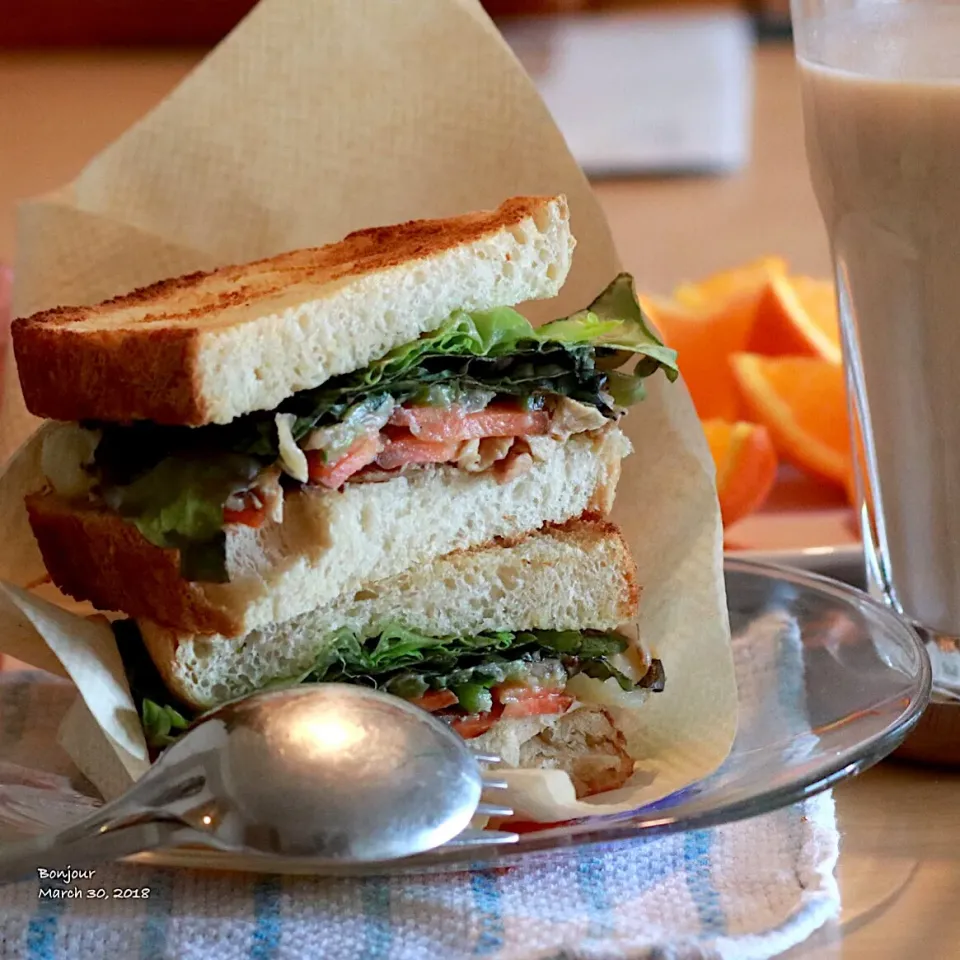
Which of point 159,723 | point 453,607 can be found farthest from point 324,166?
point 159,723

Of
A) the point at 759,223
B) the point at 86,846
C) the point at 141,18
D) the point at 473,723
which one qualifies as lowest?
the point at 759,223

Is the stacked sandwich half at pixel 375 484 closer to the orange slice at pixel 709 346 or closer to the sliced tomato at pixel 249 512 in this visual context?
the sliced tomato at pixel 249 512

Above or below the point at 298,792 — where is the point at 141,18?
below

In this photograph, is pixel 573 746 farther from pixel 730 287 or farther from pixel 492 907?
pixel 730 287

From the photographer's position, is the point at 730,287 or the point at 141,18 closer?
the point at 730,287

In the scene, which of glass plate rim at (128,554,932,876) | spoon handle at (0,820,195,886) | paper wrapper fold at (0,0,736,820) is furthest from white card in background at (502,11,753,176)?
spoon handle at (0,820,195,886)

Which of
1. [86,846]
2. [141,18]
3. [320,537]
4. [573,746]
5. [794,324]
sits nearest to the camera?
[86,846]

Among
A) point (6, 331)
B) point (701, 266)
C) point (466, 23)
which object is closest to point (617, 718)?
point (466, 23)
